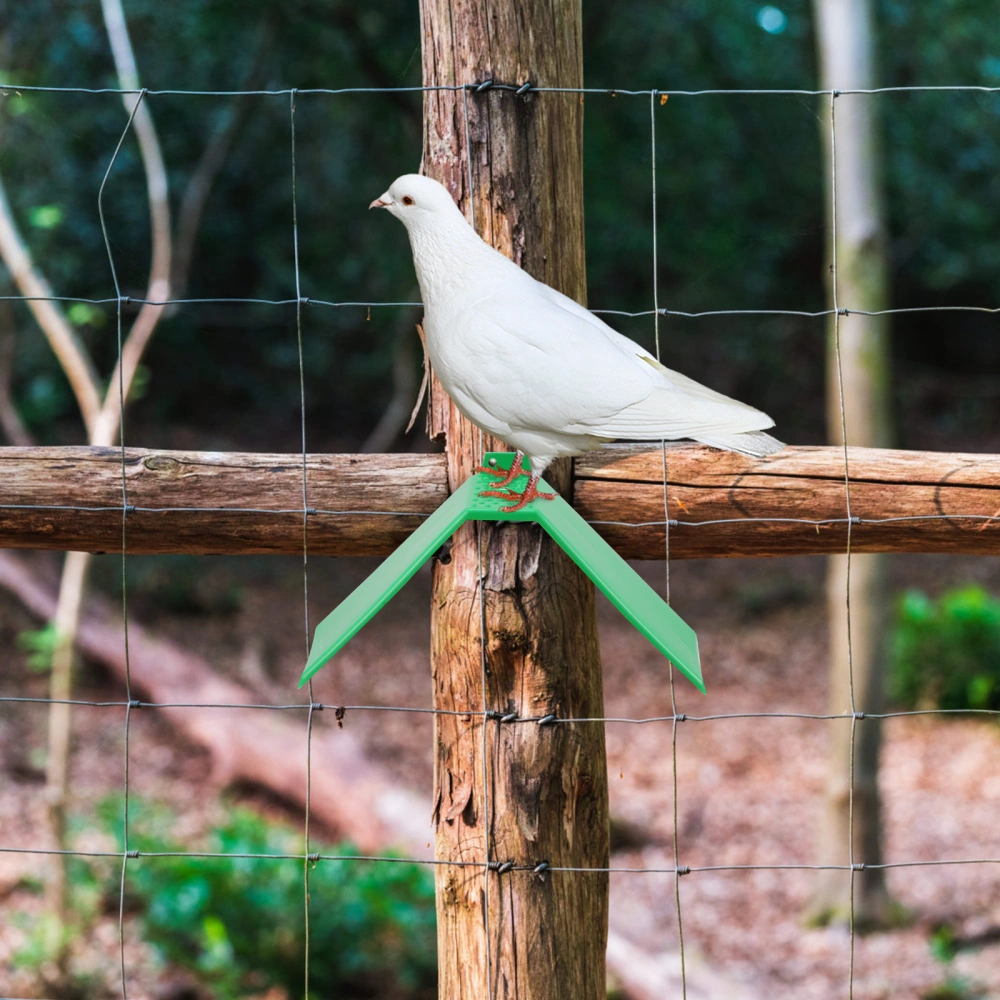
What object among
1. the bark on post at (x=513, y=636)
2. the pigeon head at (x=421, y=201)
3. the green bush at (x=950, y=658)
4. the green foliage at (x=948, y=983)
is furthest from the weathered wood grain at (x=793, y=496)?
the green bush at (x=950, y=658)

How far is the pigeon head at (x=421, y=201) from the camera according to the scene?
154 centimetres

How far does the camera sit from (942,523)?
183 centimetres

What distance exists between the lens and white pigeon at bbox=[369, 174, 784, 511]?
1486 mm

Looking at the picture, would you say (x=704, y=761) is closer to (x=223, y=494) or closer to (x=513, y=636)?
(x=513, y=636)

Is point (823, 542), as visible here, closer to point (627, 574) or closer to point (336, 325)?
point (627, 574)

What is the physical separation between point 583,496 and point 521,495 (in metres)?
0.21

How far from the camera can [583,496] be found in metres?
1.85

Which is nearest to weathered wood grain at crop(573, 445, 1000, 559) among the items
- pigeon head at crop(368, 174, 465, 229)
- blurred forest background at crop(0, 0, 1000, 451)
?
pigeon head at crop(368, 174, 465, 229)

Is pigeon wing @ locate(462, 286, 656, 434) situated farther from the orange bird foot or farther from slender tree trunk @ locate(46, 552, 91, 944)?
slender tree trunk @ locate(46, 552, 91, 944)

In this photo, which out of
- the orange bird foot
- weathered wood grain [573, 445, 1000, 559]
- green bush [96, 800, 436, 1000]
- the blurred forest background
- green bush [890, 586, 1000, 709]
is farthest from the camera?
the blurred forest background

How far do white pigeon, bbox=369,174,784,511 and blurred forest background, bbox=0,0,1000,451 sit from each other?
5477 millimetres

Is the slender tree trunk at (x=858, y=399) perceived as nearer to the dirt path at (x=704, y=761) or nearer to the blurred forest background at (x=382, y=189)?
the dirt path at (x=704, y=761)

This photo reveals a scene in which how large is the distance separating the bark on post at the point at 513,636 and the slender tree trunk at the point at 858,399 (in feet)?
7.95

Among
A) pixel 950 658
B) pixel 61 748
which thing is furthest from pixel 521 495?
pixel 950 658
